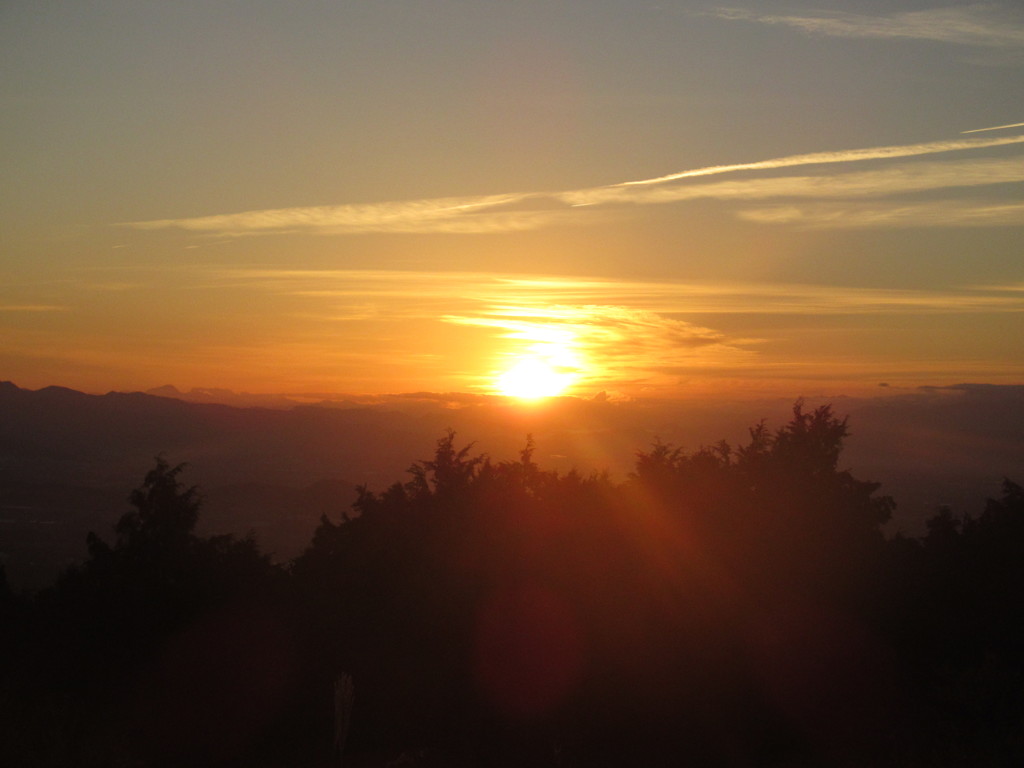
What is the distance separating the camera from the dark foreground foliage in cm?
1429

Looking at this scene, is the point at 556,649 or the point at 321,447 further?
the point at 321,447

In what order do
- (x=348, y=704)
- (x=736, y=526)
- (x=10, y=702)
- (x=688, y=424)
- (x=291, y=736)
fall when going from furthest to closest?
(x=688, y=424) < (x=736, y=526) < (x=291, y=736) < (x=10, y=702) < (x=348, y=704)

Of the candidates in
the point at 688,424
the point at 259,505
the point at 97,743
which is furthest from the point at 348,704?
the point at 259,505

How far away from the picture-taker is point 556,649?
1666cm

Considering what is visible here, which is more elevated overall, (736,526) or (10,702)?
(736,526)

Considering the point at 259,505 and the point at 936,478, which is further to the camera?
the point at 259,505

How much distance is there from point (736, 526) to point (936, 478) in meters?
66.1

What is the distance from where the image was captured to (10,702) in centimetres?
1363

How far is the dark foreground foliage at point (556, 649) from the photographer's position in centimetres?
1429

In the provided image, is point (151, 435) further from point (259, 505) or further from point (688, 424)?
point (688, 424)

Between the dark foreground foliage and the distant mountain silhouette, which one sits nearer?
the dark foreground foliage

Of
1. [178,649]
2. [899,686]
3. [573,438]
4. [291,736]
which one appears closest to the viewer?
[899,686]

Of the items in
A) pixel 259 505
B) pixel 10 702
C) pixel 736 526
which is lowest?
pixel 259 505

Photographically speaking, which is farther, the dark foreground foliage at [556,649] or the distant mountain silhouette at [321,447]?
the distant mountain silhouette at [321,447]
